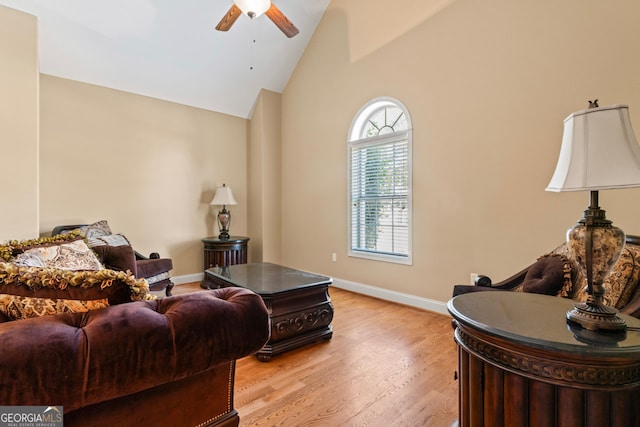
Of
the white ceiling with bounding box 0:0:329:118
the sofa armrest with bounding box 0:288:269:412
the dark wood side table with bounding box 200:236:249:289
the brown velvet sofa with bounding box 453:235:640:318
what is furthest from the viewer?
the dark wood side table with bounding box 200:236:249:289

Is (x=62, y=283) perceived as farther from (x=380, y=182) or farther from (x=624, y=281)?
(x=380, y=182)

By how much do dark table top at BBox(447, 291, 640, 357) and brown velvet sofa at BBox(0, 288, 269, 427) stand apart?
855 millimetres

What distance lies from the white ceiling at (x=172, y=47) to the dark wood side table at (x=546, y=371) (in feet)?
14.0

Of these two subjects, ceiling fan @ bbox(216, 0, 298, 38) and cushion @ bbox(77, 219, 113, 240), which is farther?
cushion @ bbox(77, 219, 113, 240)

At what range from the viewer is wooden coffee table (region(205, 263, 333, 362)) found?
2.42 meters

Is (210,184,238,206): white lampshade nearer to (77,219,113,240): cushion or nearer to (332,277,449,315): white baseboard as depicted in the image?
(77,219,113,240): cushion

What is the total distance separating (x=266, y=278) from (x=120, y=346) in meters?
1.88

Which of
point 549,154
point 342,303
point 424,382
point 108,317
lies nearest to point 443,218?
point 549,154

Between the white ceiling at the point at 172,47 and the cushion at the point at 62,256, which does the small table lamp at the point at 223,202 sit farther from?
the cushion at the point at 62,256

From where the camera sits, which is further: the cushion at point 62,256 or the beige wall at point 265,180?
the beige wall at point 265,180

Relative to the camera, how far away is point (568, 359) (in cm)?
92

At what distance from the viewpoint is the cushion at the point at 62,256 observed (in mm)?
1938

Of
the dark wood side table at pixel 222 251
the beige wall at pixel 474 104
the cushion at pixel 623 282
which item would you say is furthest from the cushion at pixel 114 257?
the cushion at pixel 623 282

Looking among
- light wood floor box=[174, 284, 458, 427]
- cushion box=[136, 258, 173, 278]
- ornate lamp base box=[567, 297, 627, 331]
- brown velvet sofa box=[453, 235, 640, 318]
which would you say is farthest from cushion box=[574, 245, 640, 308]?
cushion box=[136, 258, 173, 278]
